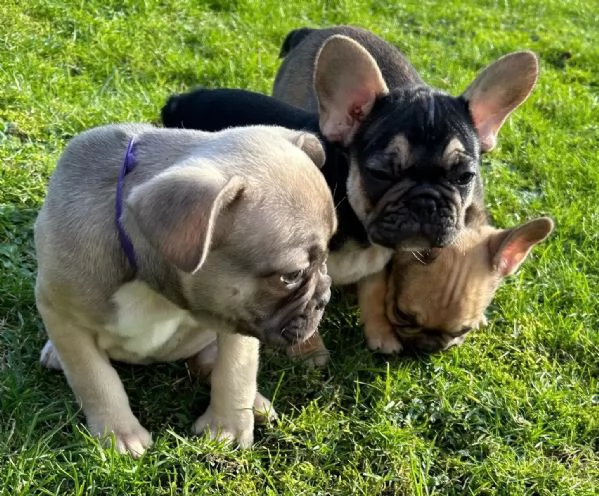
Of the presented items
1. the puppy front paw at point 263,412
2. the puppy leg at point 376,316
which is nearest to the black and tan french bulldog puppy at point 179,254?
the puppy front paw at point 263,412

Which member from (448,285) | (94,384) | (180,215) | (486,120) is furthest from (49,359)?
(486,120)

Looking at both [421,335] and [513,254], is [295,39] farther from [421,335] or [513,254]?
[421,335]

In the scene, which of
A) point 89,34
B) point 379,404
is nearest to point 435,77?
point 89,34

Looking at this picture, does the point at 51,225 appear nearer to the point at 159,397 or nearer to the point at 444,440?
the point at 159,397

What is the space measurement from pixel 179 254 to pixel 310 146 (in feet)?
3.81

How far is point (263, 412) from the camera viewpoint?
419cm

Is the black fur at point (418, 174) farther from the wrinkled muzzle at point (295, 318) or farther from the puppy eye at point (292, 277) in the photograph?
the puppy eye at point (292, 277)

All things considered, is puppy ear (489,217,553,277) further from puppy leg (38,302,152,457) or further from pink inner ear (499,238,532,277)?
puppy leg (38,302,152,457)

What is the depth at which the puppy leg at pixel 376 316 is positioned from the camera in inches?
194

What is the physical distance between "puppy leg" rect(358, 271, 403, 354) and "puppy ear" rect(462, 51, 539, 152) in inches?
48.1

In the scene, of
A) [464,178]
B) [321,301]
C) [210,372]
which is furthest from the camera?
[464,178]

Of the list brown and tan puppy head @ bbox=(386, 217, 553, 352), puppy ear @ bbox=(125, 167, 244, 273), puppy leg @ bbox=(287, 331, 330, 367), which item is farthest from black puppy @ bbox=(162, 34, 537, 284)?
puppy ear @ bbox=(125, 167, 244, 273)

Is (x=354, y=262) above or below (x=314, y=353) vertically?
above

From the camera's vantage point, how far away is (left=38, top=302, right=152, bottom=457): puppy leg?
3.68m
